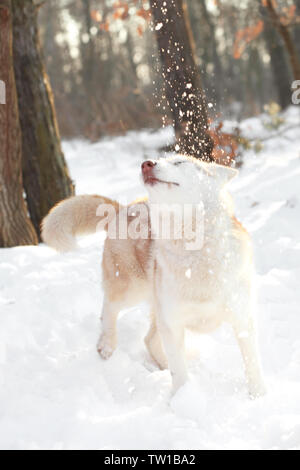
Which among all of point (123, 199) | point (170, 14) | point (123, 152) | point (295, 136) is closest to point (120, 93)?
point (123, 152)

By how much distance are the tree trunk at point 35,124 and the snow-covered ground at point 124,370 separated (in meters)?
0.77

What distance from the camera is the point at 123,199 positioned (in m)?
7.52

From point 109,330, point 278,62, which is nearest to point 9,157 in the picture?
point 109,330

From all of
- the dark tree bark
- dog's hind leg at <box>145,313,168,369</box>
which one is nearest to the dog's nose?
dog's hind leg at <box>145,313,168,369</box>

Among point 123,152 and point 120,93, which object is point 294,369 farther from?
point 120,93

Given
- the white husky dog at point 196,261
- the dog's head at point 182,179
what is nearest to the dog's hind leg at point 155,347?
the white husky dog at point 196,261

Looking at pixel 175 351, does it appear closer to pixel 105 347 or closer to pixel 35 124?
pixel 105 347

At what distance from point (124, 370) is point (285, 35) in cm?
1112

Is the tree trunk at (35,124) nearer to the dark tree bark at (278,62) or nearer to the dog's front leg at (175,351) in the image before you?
the dog's front leg at (175,351)

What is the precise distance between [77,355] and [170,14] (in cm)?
382

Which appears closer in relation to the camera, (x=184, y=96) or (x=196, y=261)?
(x=196, y=261)

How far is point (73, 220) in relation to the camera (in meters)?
3.58

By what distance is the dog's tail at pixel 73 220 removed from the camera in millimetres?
3510

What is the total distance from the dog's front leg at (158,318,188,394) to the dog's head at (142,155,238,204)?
702 mm
